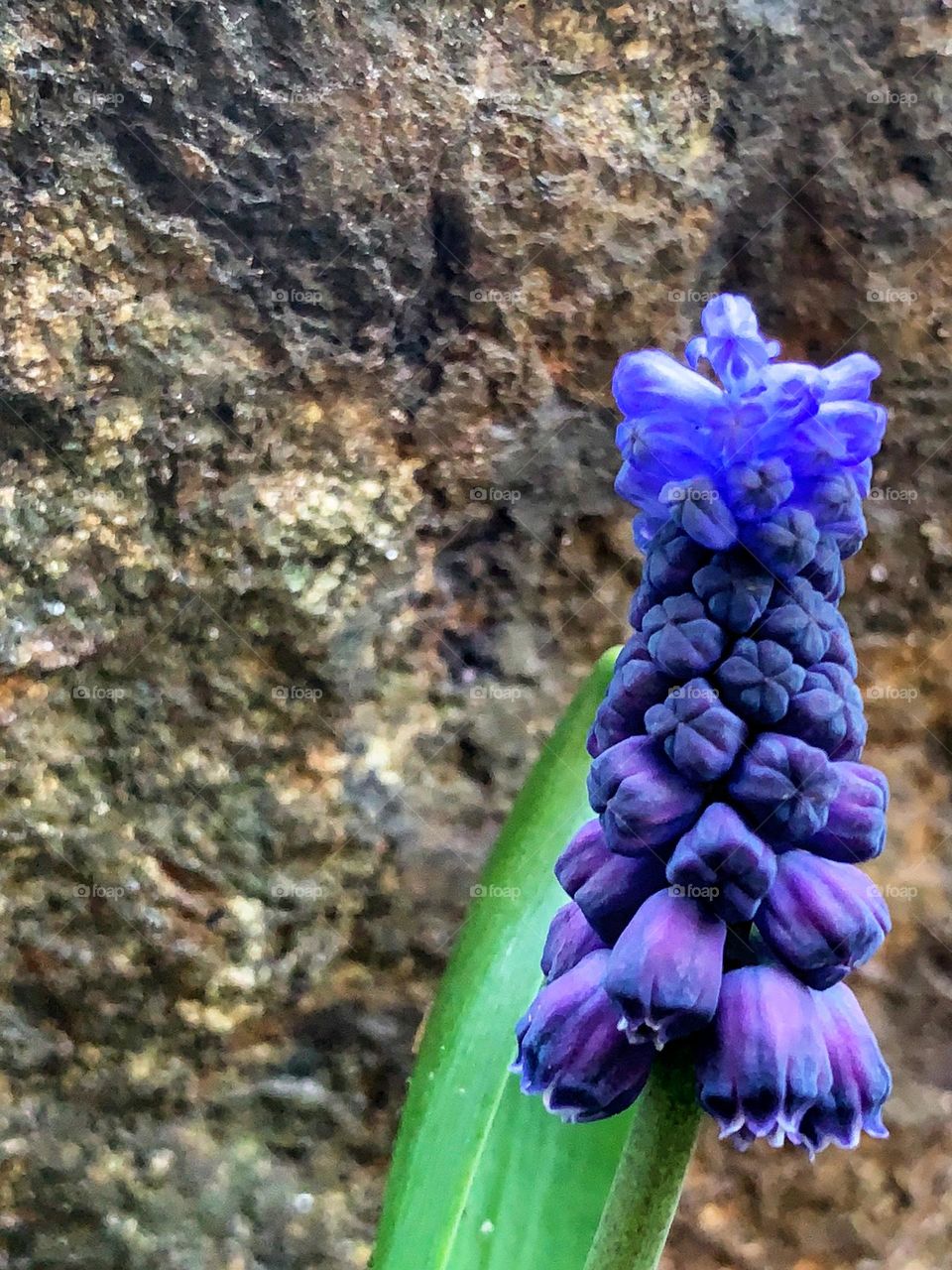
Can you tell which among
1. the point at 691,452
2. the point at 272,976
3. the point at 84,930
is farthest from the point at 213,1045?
the point at 691,452

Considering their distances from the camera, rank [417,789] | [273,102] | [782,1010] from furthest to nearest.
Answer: [417,789] → [273,102] → [782,1010]

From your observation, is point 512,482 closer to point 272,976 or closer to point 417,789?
point 417,789

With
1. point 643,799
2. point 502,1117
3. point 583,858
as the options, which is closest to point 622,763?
point 643,799

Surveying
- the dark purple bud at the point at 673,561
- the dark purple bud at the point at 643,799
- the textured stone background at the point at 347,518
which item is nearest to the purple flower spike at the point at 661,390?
the dark purple bud at the point at 673,561

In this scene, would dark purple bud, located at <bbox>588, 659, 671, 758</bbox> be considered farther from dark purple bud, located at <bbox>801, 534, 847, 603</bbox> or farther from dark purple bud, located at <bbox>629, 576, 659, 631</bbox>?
dark purple bud, located at <bbox>801, 534, 847, 603</bbox>

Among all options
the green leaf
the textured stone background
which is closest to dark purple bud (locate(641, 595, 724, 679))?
the green leaf

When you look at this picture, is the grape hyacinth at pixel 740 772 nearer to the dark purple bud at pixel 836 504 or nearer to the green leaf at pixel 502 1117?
the dark purple bud at pixel 836 504

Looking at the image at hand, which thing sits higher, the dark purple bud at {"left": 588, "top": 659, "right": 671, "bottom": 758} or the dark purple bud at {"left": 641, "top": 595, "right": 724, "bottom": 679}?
the dark purple bud at {"left": 641, "top": 595, "right": 724, "bottom": 679}

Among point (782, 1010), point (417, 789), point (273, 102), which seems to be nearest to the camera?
point (782, 1010)
